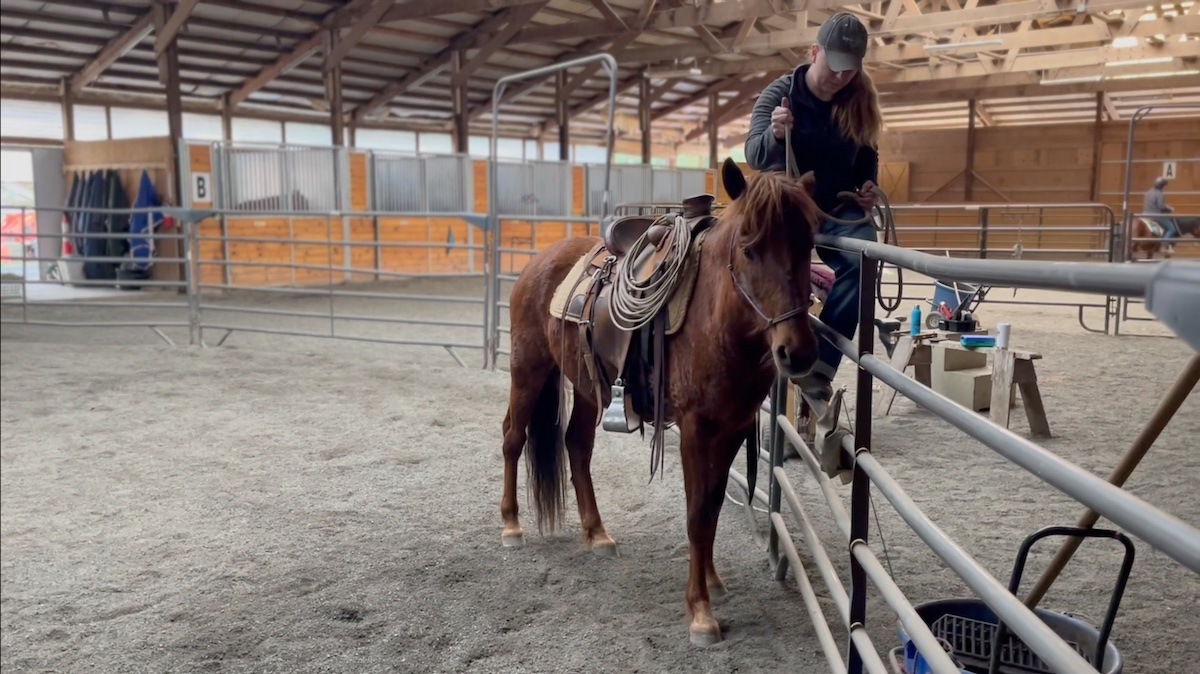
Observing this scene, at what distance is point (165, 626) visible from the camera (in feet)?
8.03

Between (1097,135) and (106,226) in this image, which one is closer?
Result: (1097,135)

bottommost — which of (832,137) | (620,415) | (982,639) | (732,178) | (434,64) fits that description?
(982,639)

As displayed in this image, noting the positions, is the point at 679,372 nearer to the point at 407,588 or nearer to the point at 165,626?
the point at 407,588

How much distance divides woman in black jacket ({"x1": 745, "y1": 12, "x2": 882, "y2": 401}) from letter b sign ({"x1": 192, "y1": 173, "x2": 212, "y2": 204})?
9.82 metres

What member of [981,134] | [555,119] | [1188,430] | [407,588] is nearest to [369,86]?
[555,119]

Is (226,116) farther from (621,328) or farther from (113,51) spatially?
(621,328)

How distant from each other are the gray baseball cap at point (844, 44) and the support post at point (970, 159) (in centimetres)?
202

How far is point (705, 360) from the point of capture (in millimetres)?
2174

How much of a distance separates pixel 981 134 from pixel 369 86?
40.8 feet

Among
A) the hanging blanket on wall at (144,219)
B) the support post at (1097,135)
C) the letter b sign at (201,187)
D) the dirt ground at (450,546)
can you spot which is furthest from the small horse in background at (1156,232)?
the hanging blanket on wall at (144,219)

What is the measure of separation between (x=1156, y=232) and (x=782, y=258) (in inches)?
116

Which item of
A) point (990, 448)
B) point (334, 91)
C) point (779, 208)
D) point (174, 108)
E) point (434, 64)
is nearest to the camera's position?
point (990, 448)

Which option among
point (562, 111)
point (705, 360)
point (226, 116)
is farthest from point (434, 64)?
point (705, 360)

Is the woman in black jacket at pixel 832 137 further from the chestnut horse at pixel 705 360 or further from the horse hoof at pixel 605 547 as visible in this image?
the horse hoof at pixel 605 547
